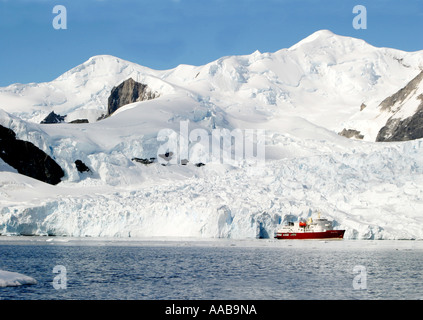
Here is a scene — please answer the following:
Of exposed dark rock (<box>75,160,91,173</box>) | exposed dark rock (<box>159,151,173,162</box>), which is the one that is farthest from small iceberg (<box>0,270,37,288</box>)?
exposed dark rock (<box>159,151,173,162</box>)

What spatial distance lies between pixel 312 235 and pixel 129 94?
315 feet

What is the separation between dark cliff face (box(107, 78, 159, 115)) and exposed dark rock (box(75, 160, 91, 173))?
167ft

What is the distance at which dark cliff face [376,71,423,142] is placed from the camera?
133875 millimetres

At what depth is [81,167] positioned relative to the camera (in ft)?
266

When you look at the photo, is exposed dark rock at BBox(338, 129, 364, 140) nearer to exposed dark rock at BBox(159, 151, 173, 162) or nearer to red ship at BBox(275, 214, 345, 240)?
exposed dark rock at BBox(159, 151, 173, 162)

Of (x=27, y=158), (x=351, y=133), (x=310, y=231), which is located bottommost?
(x=310, y=231)

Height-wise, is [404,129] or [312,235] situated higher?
[404,129]

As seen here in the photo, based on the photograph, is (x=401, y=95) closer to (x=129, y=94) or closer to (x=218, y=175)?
(x=129, y=94)

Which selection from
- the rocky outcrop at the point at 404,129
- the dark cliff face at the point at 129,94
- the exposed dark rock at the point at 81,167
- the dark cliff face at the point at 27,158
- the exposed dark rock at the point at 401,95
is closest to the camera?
the dark cliff face at the point at 27,158

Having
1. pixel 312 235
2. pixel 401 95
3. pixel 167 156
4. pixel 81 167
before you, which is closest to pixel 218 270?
pixel 312 235

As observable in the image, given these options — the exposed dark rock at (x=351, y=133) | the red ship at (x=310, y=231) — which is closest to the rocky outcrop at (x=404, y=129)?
the exposed dark rock at (x=351, y=133)

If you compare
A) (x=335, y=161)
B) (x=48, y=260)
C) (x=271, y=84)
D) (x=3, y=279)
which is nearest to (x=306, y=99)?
(x=271, y=84)

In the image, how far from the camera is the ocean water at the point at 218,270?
23.6m

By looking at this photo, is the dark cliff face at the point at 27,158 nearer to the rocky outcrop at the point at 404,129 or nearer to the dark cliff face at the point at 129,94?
the dark cliff face at the point at 129,94
